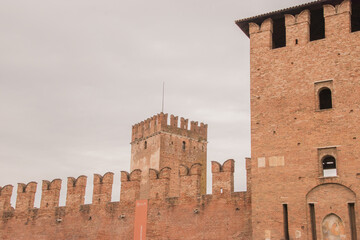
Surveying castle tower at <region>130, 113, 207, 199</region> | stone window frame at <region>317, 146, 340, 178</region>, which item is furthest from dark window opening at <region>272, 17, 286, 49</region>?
castle tower at <region>130, 113, 207, 199</region>

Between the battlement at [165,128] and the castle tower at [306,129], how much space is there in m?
21.0

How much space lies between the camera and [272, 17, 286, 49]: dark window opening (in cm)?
1694

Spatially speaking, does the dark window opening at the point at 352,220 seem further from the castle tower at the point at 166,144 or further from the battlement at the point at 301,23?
the castle tower at the point at 166,144

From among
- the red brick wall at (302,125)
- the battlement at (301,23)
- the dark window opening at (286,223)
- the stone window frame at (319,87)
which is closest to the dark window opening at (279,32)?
the battlement at (301,23)

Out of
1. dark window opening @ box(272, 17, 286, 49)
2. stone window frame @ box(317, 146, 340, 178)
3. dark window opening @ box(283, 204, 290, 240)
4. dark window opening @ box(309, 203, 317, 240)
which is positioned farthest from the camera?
dark window opening @ box(272, 17, 286, 49)

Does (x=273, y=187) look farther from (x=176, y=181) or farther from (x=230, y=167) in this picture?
(x=176, y=181)

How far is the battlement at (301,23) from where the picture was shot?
49.8 ft

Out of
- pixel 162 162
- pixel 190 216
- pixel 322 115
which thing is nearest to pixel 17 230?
pixel 190 216

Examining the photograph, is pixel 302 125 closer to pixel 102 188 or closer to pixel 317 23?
pixel 317 23

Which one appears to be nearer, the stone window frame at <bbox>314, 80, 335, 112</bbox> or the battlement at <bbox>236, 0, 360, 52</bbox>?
the stone window frame at <bbox>314, 80, 335, 112</bbox>

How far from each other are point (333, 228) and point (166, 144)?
23312mm

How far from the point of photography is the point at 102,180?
19.2 m

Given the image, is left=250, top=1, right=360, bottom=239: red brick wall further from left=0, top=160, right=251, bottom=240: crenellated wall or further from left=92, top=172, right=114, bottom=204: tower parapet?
left=92, top=172, right=114, bottom=204: tower parapet

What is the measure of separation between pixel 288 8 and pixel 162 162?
21179 mm
